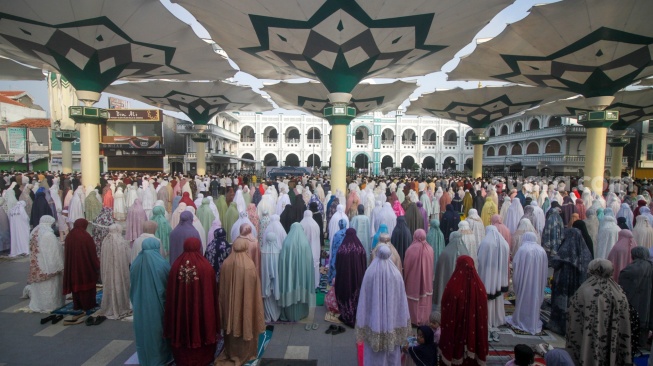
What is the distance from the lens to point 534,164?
29.3 meters

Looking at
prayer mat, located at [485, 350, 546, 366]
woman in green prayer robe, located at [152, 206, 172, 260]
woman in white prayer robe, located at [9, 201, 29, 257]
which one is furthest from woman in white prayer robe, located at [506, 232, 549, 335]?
woman in white prayer robe, located at [9, 201, 29, 257]

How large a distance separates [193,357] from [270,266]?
1.33m

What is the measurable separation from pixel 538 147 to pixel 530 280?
3125 cm

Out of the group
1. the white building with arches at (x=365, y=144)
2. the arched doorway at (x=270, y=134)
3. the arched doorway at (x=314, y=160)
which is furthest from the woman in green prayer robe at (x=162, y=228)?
the arched doorway at (x=270, y=134)

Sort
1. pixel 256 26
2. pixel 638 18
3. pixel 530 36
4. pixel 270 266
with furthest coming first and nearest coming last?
1. pixel 530 36
2. pixel 256 26
3. pixel 638 18
4. pixel 270 266

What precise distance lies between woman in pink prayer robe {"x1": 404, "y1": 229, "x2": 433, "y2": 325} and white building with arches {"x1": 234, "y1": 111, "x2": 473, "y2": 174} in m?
34.6

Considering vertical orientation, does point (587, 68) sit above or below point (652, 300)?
above

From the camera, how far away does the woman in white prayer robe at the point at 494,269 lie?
4.31m

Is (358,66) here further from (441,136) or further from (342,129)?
(441,136)

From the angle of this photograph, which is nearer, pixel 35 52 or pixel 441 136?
pixel 35 52

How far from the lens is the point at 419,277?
4.18 meters

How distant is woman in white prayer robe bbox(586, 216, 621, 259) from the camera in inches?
208

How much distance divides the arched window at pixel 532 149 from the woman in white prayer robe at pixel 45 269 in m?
34.7

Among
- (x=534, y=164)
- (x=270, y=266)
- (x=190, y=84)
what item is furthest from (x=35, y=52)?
(x=534, y=164)
